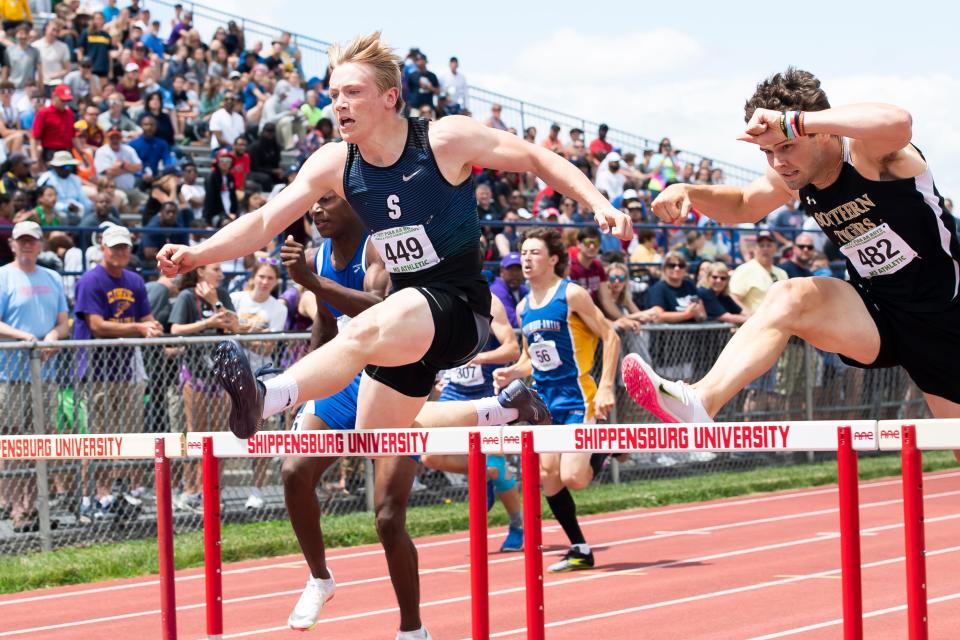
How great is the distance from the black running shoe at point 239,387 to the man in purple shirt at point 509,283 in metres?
7.19

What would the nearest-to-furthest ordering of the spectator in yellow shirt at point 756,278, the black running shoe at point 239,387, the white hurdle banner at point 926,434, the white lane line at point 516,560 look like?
the white hurdle banner at point 926,434 < the black running shoe at point 239,387 < the white lane line at point 516,560 < the spectator in yellow shirt at point 756,278

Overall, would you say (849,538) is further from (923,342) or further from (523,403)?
(523,403)

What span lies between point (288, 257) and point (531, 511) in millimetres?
1578

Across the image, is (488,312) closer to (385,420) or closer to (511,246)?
(385,420)

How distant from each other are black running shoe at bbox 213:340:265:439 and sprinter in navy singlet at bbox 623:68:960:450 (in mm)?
1379

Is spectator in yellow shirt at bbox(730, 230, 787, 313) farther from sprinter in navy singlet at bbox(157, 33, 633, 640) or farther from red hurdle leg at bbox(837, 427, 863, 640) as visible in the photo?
red hurdle leg at bbox(837, 427, 863, 640)

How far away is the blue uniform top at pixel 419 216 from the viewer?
5.29 m

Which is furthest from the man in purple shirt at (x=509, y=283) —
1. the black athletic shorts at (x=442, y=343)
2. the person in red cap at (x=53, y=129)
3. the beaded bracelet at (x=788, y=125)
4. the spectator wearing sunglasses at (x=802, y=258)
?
the beaded bracelet at (x=788, y=125)

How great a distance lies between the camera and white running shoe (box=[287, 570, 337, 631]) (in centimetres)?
608

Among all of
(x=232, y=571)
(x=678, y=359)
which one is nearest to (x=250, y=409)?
(x=232, y=571)

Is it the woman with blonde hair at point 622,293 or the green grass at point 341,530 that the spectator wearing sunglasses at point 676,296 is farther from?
the green grass at point 341,530

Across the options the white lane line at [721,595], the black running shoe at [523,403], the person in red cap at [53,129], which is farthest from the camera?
the person in red cap at [53,129]

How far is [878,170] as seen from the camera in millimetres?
5066

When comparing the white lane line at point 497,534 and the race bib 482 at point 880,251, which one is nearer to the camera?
the race bib 482 at point 880,251
